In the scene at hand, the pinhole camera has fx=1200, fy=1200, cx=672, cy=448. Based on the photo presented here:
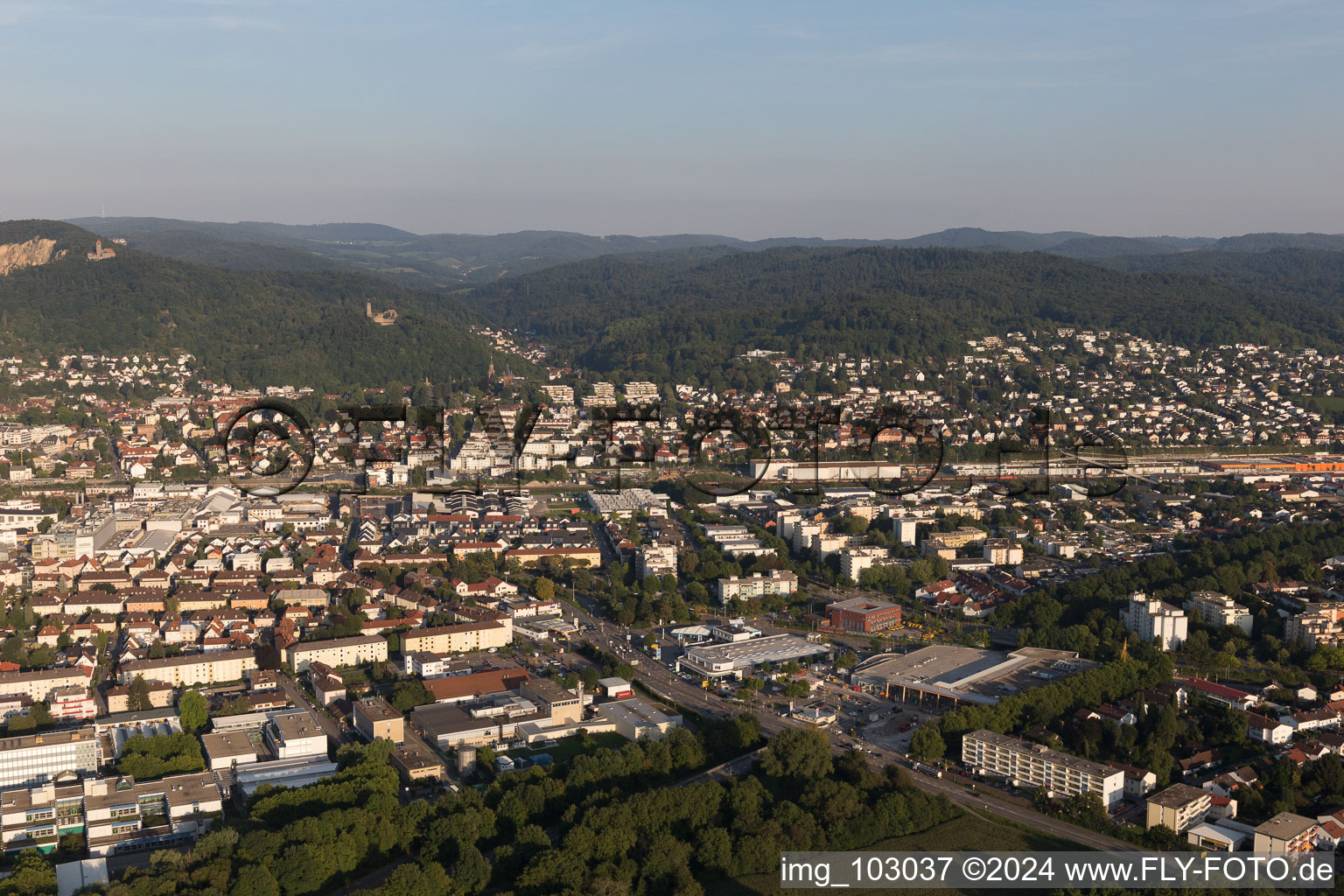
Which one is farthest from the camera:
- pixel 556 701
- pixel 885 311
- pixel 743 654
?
pixel 885 311

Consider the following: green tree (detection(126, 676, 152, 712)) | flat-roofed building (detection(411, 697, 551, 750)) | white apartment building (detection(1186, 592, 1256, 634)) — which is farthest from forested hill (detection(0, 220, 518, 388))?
white apartment building (detection(1186, 592, 1256, 634))

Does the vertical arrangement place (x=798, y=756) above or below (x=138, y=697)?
above

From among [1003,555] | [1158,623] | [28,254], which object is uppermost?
[28,254]

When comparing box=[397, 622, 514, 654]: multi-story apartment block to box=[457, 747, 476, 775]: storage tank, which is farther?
box=[397, 622, 514, 654]: multi-story apartment block

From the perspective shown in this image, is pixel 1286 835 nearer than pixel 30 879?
No

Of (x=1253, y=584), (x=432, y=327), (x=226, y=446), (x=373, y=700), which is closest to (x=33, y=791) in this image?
(x=373, y=700)

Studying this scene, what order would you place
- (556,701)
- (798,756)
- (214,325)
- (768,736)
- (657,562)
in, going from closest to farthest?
(798,756) → (768,736) → (556,701) → (657,562) → (214,325)

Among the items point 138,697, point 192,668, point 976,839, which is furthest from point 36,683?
point 976,839

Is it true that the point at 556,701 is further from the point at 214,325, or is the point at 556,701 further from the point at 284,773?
the point at 214,325

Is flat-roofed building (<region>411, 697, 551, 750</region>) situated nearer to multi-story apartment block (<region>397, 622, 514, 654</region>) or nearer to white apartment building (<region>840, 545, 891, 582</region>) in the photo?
multi-story apartment block (<region>397, 622, 514, 654</region>)
